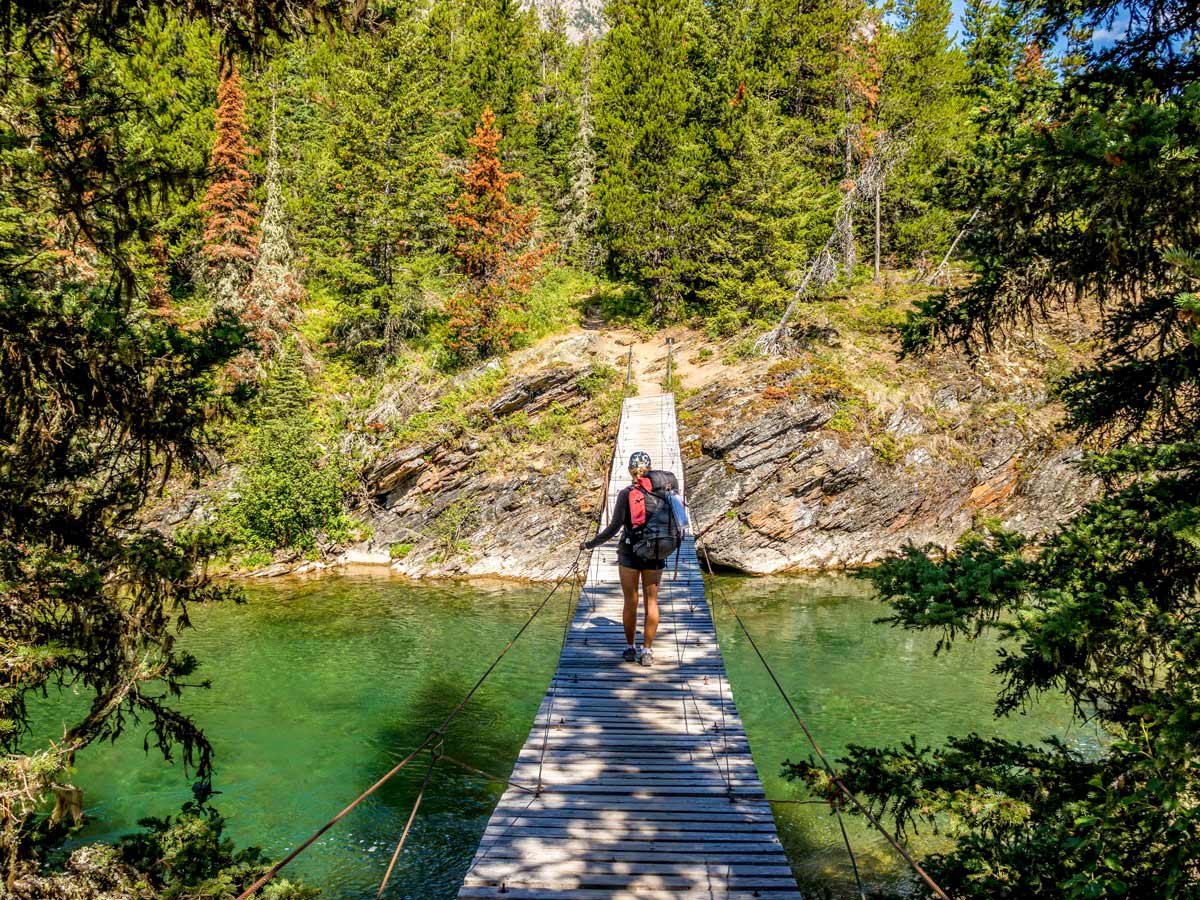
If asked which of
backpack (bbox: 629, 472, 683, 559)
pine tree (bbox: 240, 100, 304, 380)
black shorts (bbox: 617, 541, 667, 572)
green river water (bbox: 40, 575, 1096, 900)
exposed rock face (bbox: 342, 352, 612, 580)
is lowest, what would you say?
green river water (bbox: 40, 575, 1096, 900)

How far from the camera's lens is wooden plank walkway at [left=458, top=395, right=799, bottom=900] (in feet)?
13.1

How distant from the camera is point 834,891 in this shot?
680 cm

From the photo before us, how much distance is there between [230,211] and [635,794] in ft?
77.2

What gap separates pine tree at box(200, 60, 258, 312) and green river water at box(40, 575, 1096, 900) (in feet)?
38.5

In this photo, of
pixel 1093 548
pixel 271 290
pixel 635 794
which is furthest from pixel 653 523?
pixel 271 290

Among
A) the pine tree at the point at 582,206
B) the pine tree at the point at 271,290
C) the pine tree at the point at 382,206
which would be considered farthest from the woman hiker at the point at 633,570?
the pine tree at the point at 582,206

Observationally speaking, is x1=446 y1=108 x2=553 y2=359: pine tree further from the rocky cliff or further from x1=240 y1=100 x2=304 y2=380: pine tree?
x1=240 y1=100 x2=304 y2=380: pine tree

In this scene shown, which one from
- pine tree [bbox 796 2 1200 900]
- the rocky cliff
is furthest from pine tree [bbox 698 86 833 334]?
pine tree [bbox 796 2 1200 900]

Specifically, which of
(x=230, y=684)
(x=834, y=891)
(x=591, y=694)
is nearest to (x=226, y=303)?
(x=230, y=684)

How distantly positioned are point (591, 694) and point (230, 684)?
7.54 meters

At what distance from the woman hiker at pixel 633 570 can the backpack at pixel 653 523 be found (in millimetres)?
37

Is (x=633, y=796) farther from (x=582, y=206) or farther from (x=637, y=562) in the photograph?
(x=582, y=206)

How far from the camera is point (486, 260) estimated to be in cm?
2297

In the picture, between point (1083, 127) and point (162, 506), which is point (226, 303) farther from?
point (1083, 127)
